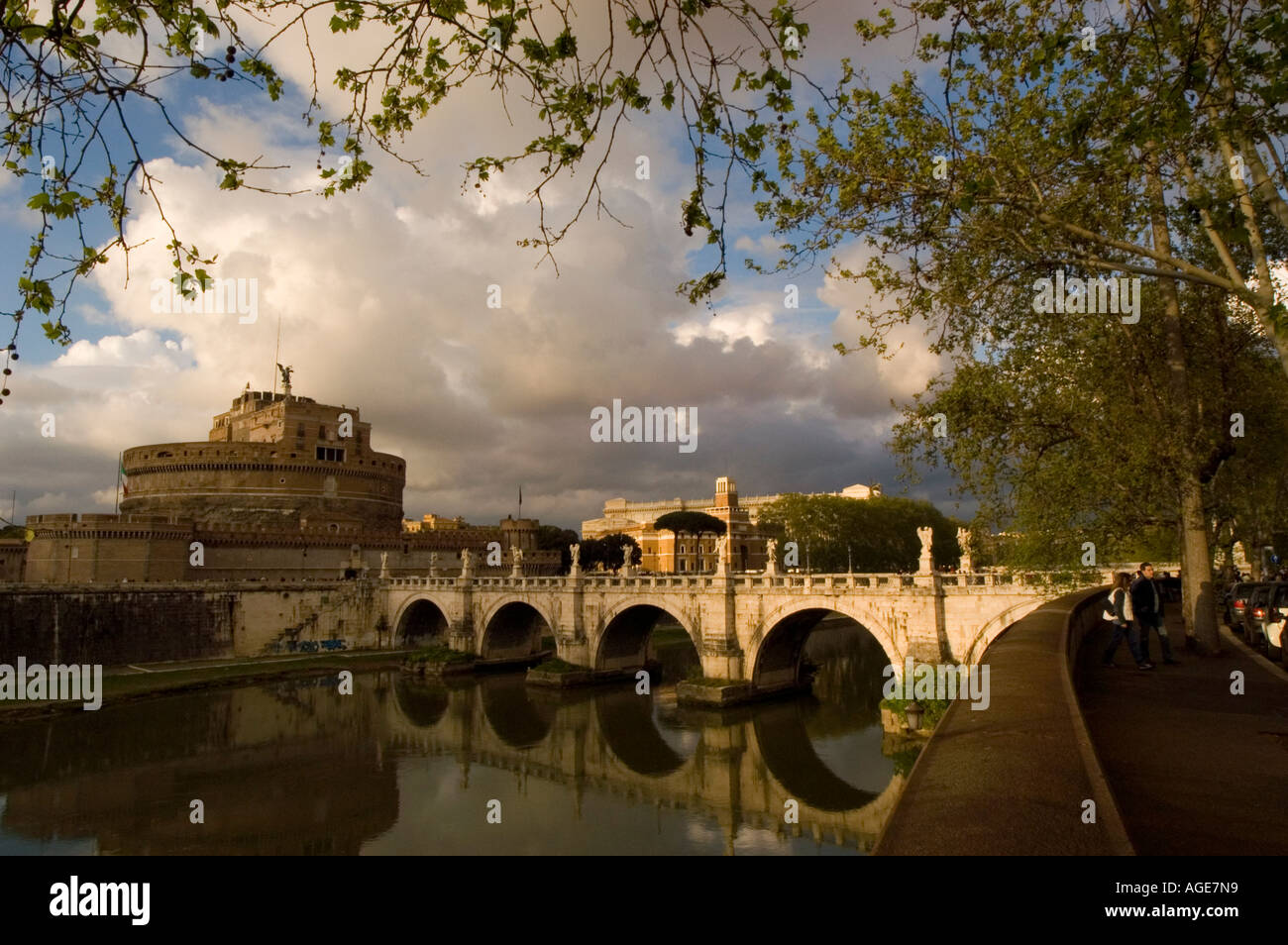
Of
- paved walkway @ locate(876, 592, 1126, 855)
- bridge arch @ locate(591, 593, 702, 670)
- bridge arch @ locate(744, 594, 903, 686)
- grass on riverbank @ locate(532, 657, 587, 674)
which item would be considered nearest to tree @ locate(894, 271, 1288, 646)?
paved walkway @ locate(876, 592, 1126, 855)

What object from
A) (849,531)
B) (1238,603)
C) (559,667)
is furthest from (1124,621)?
(849,531)

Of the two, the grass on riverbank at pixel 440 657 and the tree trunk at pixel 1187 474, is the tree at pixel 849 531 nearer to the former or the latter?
the grass on riverbank at pixel 440 657

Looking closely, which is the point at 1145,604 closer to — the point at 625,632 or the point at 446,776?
the point at 446,776

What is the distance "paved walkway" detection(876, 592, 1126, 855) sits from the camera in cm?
323

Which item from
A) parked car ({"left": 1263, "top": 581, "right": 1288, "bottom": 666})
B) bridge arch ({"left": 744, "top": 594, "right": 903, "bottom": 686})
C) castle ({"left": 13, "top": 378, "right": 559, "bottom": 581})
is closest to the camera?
parked car ({"left": 1263, "top": 581, "right": 1288, "bottom": 666})

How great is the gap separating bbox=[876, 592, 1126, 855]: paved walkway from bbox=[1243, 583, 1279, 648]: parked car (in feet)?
31.2

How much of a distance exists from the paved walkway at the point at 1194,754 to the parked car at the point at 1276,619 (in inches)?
50.1

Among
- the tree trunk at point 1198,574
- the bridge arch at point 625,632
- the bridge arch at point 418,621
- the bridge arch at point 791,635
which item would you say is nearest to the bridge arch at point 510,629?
the bridge arch at point 418,621

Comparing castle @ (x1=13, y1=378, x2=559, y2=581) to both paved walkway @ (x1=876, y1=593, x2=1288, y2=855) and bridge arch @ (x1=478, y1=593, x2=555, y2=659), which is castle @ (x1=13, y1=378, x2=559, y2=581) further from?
paved walkway @ (x1=876, y1=593, x2=1288, y2=855)

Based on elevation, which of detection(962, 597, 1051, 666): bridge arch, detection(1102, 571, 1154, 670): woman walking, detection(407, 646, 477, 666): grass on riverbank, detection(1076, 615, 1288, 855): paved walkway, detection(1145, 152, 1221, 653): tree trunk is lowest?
detection(407, 646, 477, 666): grass on riverbank

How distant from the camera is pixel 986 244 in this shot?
29.7 feet

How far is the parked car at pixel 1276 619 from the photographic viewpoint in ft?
36.9

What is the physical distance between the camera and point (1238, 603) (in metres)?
16.0

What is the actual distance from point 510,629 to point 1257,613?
3906 cm
